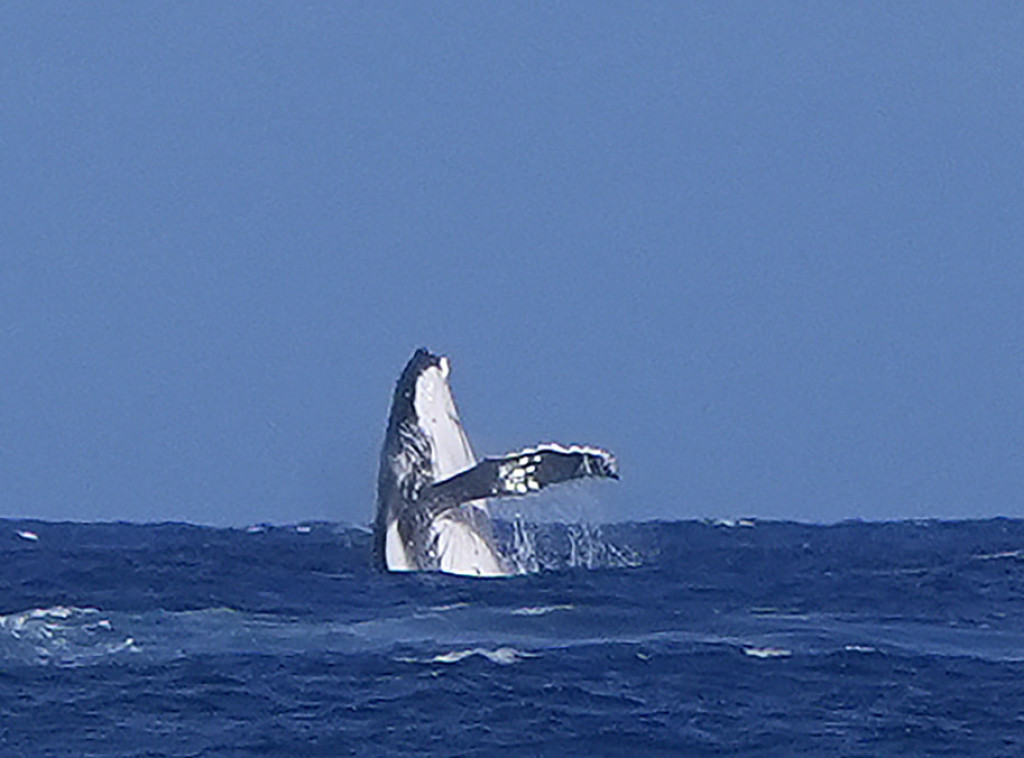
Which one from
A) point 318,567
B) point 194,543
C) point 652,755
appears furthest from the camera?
point 194,543

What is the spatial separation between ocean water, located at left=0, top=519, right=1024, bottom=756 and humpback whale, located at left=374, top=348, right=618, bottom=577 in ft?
2.58

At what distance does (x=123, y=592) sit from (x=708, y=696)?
42.4ft

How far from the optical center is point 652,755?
59.6 ft

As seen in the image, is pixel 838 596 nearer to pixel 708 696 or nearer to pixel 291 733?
pixel 708 696

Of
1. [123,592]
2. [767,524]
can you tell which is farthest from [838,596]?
[767,524]

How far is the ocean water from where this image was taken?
18781 millimetres

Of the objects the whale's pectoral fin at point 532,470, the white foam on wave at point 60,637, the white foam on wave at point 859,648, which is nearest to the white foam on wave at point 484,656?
the white foam on wave at point 60,637

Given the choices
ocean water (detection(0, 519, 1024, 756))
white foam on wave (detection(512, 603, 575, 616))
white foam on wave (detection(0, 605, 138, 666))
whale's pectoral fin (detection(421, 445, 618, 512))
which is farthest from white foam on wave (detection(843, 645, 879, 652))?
white foam on wave (detection(0, 605, 138, 666))

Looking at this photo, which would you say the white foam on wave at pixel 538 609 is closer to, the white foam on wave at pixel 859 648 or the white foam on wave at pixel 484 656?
the white foam on wave at pixel 484 656

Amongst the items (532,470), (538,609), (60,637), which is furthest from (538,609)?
(60,637)

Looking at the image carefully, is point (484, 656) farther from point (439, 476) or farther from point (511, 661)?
point (439, 476)

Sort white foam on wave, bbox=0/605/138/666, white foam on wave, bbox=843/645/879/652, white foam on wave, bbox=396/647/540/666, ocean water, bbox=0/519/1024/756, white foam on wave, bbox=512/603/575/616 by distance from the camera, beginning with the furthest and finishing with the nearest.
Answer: white foam on wave, bbox=512/603/575/616 → white foam on wave, bbox=843/645/879/652 → white foam on wave, bbox=0/605/138/666 → white foam on wave, bbox=396/647/540/666 → ocean water, bbox=0/519/1024/756

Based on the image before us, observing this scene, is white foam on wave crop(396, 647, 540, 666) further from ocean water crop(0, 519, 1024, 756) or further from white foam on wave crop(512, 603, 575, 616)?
white foam on wave crop(512, 603, 575, 616)

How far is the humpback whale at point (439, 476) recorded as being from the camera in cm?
2939
